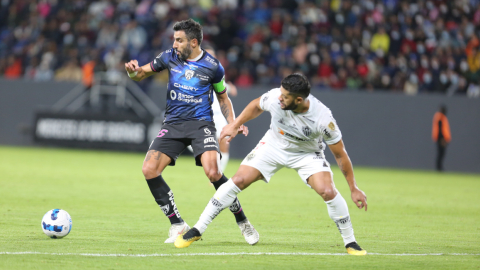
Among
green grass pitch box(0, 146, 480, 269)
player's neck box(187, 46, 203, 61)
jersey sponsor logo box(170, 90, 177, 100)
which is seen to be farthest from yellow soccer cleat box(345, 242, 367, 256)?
player's neck box(187, 46, 203, 61)

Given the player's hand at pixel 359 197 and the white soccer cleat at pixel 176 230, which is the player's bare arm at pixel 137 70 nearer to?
the white soccer cleat at pixel 176 230

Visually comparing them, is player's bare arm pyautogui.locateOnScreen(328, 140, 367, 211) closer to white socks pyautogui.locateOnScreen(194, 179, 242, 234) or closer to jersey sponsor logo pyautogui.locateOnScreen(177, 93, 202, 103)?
white socks pyautogui.locateOnScreen(194, 179, 242, 234)

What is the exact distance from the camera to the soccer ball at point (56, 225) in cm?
639

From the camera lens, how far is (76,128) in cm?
2080

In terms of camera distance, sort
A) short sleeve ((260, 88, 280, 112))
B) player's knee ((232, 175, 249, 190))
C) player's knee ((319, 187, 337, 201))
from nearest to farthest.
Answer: player's knee ((319, 187, 337, 201)), short sleeve ((260, 88, 280, 112)), player's knee ((232, 175, 249, 190))

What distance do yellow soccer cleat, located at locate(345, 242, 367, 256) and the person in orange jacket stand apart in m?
13.4

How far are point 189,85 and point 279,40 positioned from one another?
14811mm

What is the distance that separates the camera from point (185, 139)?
6969 millimetres

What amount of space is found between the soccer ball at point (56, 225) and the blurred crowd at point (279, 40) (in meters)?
14.1

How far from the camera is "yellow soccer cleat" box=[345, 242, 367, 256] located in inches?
237

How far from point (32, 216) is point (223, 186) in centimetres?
303

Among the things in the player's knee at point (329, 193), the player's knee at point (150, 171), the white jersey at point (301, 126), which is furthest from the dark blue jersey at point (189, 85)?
the player's knee at point (329, 193)

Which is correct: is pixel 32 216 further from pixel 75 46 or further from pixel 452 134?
pixel 75 46

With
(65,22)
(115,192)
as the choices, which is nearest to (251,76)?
(65,22)
